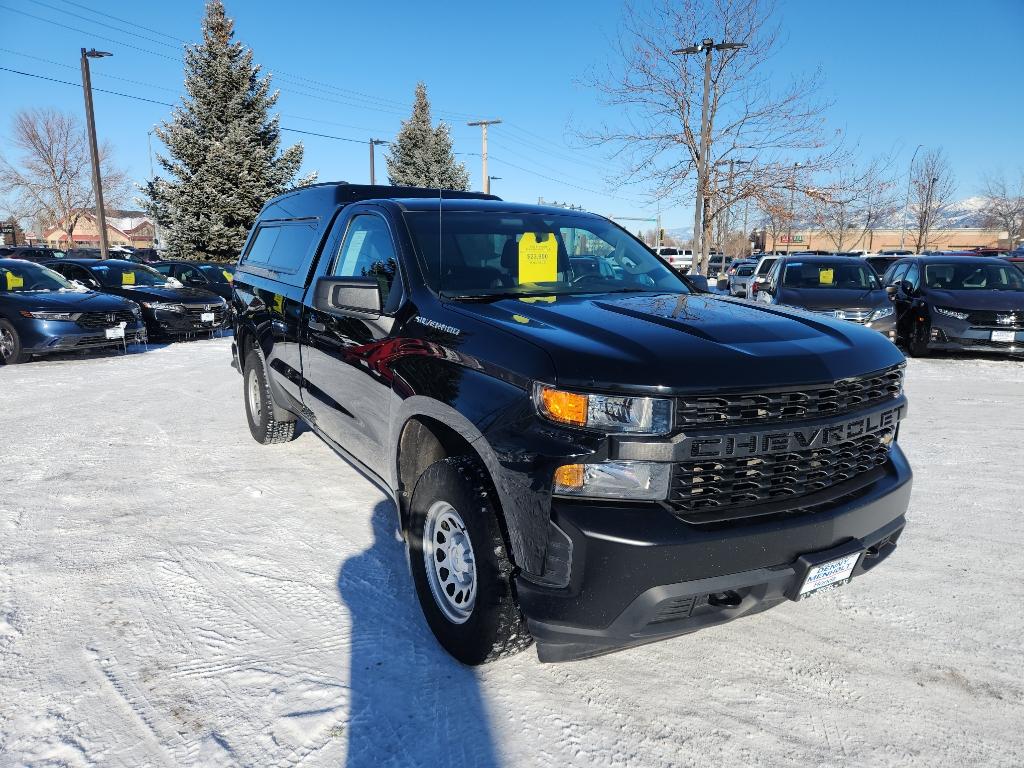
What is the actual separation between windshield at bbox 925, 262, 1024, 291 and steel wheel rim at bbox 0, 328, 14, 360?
14.4 m

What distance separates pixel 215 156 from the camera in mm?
23484

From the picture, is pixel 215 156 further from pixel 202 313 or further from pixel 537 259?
pixel 537 259

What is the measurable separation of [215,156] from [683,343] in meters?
25.1

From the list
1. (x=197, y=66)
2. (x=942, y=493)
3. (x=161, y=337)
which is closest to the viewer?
(x=942, y=493)

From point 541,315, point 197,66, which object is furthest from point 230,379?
point 197,66

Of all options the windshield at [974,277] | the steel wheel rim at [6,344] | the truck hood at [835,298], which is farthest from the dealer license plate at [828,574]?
the steel wheel rim at [6,344]

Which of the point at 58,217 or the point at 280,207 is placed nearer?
the point at 280,207

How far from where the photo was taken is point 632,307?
290 cm

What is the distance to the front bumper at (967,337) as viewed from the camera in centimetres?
1014

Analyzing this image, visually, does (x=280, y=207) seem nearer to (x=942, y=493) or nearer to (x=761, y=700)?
(x=761, y=700)

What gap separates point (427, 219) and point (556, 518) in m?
1.97

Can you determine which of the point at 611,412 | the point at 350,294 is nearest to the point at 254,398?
the point at 350,294

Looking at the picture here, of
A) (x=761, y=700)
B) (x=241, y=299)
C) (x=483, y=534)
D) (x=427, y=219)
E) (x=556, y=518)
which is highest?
(x=427, y=219)

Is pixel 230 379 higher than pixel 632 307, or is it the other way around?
pixel 632 307
